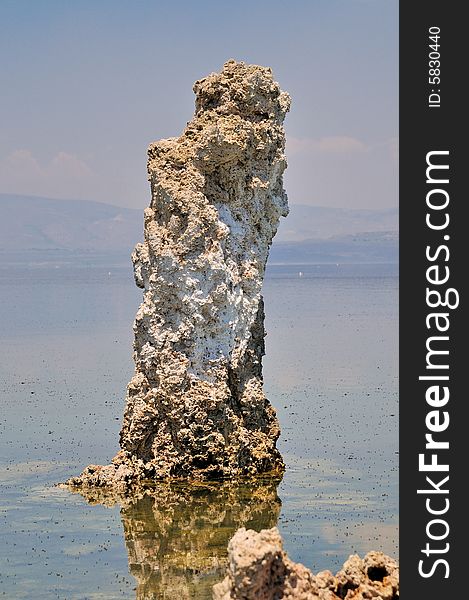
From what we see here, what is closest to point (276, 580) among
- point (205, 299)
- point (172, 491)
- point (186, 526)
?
point (186, 526)

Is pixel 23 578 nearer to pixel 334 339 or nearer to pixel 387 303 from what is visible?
pixel 334 339

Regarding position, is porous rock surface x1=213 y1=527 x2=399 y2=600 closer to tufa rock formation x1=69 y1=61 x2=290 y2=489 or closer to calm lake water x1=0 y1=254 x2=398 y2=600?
calm lake water x1=0 y1=254 x2=398 y2=600

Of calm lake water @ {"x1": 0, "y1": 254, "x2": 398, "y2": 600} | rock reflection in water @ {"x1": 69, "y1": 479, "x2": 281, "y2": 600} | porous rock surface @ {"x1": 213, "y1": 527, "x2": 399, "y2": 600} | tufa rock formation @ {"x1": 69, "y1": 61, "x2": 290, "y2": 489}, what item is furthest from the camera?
tufa rock formation @ {"x1": 69, "y1": 61, "x2": 290, "y2": 489}

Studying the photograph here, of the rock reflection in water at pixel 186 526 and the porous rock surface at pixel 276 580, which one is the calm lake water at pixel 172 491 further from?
the porous rock surface at pixel 276 580

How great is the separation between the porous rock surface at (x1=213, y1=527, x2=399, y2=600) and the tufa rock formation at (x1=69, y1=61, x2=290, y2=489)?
362 inches

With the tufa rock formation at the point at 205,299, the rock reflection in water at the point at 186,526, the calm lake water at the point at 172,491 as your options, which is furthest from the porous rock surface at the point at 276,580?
the tufa rock formation at the point at 205,299

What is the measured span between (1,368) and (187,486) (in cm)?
2040

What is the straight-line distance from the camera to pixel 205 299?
22594mm

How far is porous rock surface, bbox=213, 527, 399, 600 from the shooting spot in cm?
1220

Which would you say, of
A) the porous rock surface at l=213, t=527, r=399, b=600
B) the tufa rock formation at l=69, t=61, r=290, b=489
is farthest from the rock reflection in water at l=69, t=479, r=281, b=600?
the porous rock surface at l=213, t=527, r=399, b=600

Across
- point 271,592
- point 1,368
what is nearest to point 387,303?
point 1,368

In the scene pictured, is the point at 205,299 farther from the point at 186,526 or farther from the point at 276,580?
the point at 276,580

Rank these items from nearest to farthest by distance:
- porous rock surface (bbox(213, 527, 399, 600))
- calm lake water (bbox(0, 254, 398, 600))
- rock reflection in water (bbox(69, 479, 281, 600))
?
porous rock surface (bbox(213, 527, 399, 600)) → rock reflection in water (bbox(69, 479, 281, 600)) → calm lake water (bbox(0, 254, 398, 600))

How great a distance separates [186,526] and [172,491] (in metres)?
1.72
